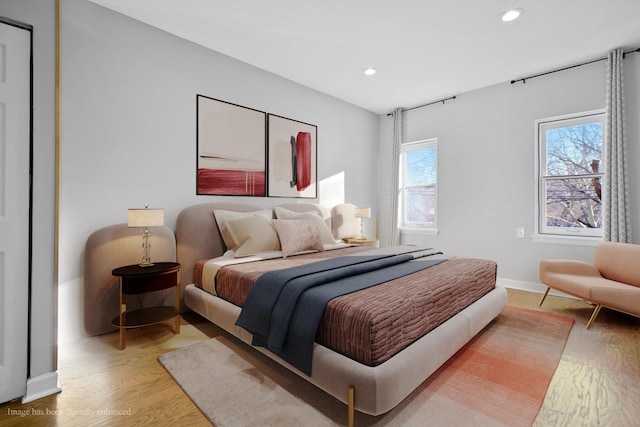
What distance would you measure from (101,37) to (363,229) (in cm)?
407

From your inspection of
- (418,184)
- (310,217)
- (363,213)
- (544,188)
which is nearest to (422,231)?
(418,184)

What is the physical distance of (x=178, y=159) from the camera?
3.00 metres

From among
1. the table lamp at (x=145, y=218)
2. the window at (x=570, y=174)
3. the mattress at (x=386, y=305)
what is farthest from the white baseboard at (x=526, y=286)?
the table lamp at (x=145, y=218)

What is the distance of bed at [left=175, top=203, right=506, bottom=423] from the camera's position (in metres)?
1.38

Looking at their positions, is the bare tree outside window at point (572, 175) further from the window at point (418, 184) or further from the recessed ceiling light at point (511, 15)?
the recessed ceiling light at point (511, 15)

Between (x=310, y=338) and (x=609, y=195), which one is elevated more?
(x=609, y=195)

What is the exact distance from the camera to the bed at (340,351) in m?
1.38

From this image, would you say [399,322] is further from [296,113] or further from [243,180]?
[296,113]

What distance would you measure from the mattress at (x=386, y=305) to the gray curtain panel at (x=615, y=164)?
6.26 feet

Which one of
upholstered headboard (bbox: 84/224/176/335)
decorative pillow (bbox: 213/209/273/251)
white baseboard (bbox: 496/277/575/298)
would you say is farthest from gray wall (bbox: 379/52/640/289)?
upholstered headboard (bbox: 84/224/176/335)

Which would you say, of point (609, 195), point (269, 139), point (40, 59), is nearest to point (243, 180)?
point (269, 139)

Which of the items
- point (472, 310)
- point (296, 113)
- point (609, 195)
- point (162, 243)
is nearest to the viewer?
point (472, 310)

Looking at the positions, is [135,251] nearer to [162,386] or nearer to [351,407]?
[162,386]

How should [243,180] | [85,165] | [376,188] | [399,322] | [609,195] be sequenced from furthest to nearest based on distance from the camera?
[376,188], [243,180], [609,195], [85,165], [399,322]
